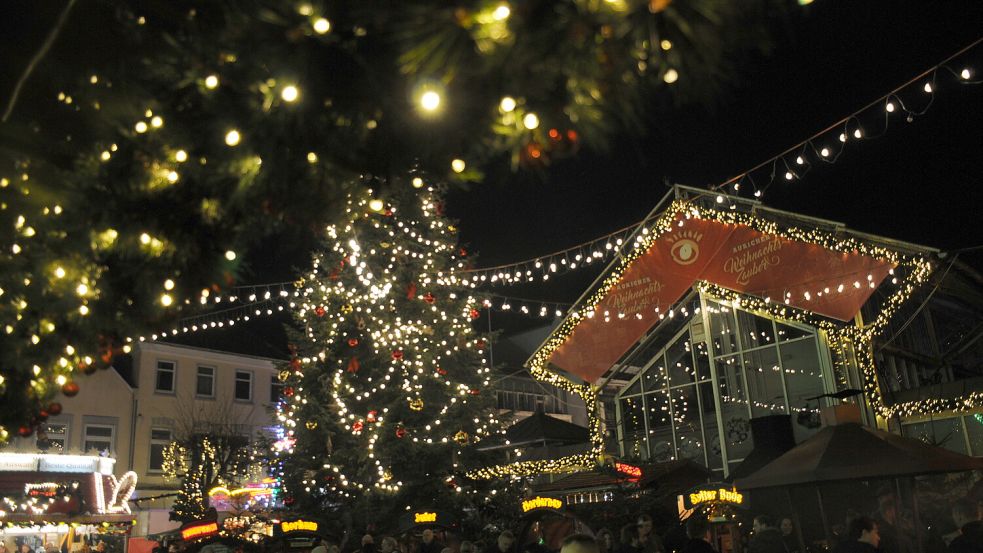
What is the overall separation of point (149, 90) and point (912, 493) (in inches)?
337

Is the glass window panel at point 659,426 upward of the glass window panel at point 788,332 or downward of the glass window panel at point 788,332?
downward

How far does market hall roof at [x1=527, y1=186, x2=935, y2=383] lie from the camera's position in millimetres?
13273

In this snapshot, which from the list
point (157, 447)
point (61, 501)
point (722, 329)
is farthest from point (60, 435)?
point (722, 329)

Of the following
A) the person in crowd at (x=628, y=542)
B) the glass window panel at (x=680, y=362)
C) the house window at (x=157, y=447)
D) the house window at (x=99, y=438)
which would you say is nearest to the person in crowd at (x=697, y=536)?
the person in crowd at (x=628, y=542)

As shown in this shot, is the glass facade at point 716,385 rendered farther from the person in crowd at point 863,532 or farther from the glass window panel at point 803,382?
the person in crowd at point 863,532

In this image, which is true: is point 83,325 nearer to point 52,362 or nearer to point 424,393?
point 52,362

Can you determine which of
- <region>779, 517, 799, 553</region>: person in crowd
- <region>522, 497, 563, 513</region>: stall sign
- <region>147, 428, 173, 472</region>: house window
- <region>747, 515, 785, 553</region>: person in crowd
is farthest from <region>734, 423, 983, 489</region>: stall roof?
<region>147, 428, 173, 472</region>: house window

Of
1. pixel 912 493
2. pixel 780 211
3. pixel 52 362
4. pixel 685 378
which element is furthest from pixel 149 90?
pixel 685 378

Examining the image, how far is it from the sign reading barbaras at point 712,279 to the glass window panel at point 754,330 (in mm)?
1152

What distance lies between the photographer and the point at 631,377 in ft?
60.3

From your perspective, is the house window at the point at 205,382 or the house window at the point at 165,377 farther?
the house window at the point at 205,382

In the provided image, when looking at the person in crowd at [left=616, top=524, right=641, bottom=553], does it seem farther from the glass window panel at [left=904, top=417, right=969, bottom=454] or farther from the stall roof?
the glass window panel at [left=904, top=417, right=969, bottom=454]

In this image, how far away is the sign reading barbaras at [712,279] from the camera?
43.7ft

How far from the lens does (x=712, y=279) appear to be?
15.4 meters
